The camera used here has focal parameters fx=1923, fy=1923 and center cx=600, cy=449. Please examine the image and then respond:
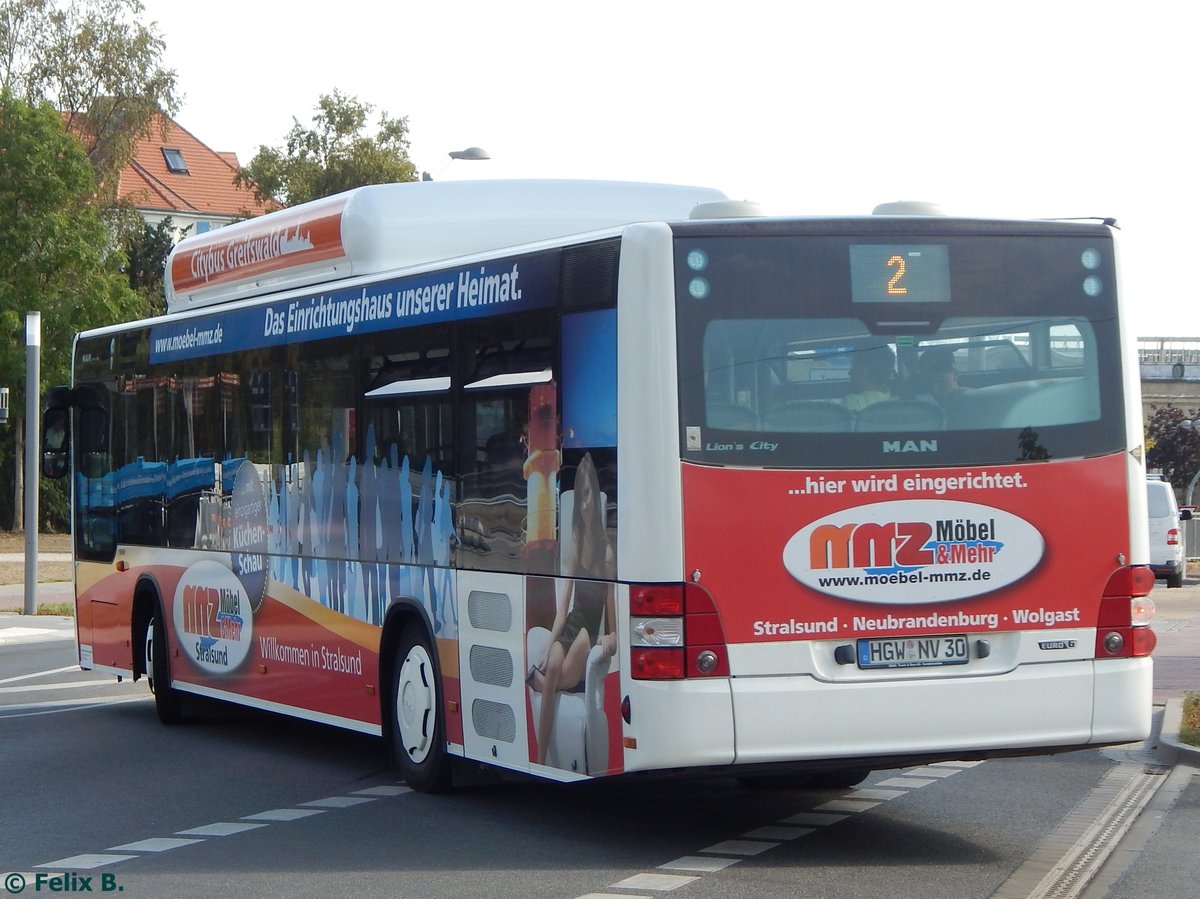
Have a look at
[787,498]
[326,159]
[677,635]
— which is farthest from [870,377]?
[326,159]

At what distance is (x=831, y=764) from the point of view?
8.23 metres

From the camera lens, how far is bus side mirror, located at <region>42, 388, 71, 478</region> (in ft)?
52.7

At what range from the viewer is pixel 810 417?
830 cm

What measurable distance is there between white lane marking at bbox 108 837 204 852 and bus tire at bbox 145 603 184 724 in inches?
207

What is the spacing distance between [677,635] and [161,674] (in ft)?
24.4

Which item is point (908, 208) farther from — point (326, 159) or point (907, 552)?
point (326, 159)

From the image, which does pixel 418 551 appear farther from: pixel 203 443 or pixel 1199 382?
pixel 1199 382

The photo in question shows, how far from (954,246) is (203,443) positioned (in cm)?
669

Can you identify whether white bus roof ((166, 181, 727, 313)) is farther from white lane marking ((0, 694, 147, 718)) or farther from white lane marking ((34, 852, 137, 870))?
white lane marking ((0, 694, 147, 718))

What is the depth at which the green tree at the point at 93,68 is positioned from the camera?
2192 inches

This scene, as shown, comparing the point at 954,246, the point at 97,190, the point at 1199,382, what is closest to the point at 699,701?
the point at 954,246

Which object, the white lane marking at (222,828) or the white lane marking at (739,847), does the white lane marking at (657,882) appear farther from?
the white lane marking at (222,828)

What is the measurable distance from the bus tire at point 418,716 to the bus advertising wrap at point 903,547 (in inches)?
103

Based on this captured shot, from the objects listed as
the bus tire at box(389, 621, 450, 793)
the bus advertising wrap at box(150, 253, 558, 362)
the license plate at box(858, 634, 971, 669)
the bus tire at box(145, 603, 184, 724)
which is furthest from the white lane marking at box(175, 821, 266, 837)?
the bus tire at box(145, 603, 184, 724)
